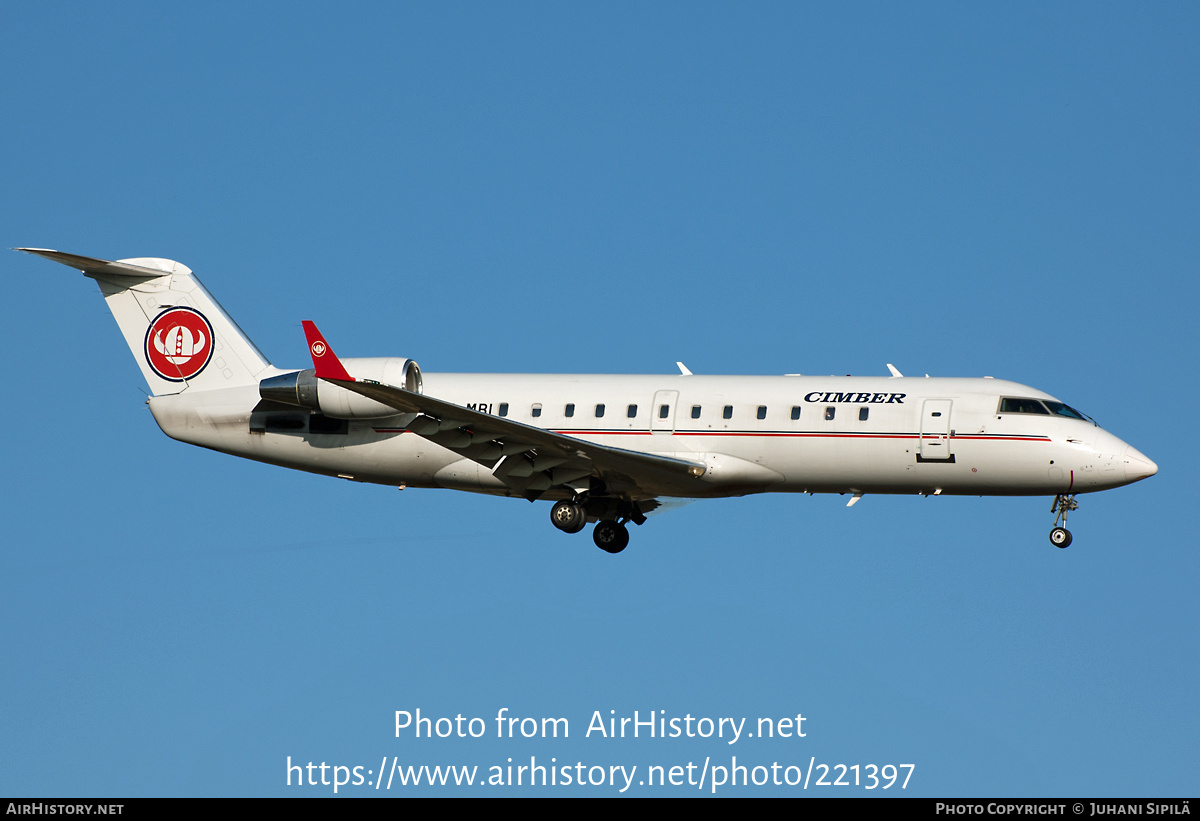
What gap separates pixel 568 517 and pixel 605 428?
1.94 meters

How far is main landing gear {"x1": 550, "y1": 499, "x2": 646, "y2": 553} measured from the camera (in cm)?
3216

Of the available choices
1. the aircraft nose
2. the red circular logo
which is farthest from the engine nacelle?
the aircraft nose

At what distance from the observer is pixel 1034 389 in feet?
104

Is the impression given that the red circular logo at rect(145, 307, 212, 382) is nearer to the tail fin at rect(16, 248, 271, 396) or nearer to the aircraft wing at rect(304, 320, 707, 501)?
the tail fin at rect(16, 248, 271, 396)

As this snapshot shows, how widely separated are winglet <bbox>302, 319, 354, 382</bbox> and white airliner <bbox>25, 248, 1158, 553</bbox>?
3 centimetres

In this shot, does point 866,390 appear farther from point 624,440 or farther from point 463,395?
point 463,395

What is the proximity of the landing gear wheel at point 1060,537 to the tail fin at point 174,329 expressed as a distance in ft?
54.6

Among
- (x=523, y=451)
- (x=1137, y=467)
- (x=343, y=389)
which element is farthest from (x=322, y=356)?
(x=1137, y=467)

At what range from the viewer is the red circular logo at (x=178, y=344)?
3412 cm

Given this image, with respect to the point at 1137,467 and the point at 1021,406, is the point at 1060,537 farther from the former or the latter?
the point at 1021,406

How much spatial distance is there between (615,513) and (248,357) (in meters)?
8.52
